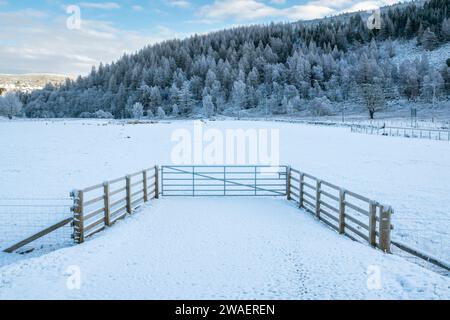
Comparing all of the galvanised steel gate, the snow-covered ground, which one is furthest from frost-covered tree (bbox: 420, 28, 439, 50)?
the galvanised steel gate

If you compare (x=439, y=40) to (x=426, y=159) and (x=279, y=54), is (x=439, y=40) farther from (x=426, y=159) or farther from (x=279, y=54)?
(x=426, y=159)

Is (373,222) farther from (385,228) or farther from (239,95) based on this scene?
(239,95)

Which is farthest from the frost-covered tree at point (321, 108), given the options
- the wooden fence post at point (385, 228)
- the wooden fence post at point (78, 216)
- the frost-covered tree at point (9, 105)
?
the frost-covered tree at point (9, 105)

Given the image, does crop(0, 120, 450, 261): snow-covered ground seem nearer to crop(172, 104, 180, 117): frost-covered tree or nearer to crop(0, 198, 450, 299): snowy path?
crop(0, 198, 450, 299): snowy path

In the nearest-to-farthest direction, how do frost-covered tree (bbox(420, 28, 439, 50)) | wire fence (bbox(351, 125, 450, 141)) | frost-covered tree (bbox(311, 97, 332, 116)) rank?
wire fence (bbox(351, 125, 450, 141))
frost-covered tree (bbox(311, 97, 332, 116))
frost-covered tree (bbox(420, 28, 439, 50))

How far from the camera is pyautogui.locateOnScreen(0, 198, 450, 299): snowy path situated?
6.60m

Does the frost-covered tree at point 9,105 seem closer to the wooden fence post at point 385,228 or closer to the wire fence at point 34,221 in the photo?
the wire fence at point 34,221

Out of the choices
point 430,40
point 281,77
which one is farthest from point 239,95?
point 430,40

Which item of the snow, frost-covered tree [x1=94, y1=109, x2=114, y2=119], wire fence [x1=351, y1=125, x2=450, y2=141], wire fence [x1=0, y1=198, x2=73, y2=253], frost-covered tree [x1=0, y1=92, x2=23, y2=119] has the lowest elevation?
wire fence [x1=0, y1=198, x2=73, y2=253]

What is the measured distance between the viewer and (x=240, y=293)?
21.5 feet

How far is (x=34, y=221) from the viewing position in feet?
45.0

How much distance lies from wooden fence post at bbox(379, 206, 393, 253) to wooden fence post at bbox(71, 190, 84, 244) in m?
6.84

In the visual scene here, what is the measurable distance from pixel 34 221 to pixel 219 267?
870cm

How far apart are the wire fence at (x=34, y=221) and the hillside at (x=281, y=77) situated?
304 ft
